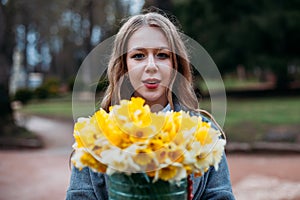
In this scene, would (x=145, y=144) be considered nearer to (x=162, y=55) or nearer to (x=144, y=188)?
(x=144, y=188)

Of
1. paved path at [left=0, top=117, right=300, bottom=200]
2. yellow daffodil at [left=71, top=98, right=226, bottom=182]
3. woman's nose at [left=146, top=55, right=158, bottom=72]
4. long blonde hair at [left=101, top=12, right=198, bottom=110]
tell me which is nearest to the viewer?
yellow daffodil at [left=71, top=98, right=226, bottom=182]

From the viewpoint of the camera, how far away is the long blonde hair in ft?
4.57

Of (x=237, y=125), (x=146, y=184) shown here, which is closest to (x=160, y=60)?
(x=146, y=184)

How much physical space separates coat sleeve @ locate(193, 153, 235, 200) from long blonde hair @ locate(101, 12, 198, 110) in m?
0.26

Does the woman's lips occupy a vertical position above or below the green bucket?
above

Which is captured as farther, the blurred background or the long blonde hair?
the blurred background

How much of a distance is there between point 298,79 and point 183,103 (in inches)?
845

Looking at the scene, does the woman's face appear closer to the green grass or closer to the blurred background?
the blurred background

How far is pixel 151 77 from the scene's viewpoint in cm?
126

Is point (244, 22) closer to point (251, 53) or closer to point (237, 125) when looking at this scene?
point (251, 53)

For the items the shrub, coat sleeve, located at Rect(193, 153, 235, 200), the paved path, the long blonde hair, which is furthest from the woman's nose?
the shrub

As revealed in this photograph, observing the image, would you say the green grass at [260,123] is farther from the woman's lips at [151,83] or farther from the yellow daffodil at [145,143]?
the yellow daffodil at [145,143]

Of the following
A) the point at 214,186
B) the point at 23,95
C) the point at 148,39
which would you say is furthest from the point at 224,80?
the point at 148,39

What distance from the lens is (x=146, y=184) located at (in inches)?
38.0
